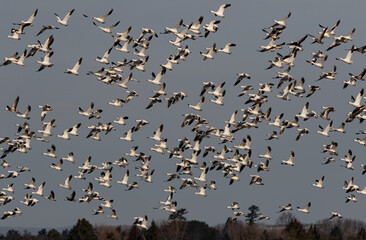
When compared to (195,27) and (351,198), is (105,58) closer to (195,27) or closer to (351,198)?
(195,27)

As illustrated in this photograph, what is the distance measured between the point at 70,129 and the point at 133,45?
980cm

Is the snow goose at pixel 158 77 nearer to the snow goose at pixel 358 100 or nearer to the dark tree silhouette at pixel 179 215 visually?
the snow goose at pixel 358 100

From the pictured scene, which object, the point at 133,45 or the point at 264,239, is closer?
the point at 133,45

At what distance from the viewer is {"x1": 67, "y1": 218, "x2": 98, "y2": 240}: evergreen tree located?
335ft

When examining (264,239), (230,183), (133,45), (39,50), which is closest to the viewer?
(39,50)

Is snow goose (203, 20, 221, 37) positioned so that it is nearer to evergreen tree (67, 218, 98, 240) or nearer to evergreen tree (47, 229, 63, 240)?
evergreen tree (67, 218, 98, 240)

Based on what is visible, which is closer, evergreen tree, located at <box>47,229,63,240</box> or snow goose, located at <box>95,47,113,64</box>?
snow goose, located at <box>95,47,113,64</box>

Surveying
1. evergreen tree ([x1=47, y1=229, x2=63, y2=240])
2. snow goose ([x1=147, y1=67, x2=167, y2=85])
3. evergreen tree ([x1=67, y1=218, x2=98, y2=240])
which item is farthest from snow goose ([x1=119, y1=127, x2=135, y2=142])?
evergreen tree ([x1=47, y1=229, x2=63, y2=240])

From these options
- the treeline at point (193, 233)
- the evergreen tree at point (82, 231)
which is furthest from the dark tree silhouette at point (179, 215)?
the evergreen tree at point (82, 231)

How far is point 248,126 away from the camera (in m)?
79.6

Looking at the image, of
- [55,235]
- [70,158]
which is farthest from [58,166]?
[55,235]

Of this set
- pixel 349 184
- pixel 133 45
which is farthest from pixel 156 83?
pixel 349 184

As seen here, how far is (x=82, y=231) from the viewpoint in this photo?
102812 millimetres

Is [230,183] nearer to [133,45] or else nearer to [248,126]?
[248,126]
